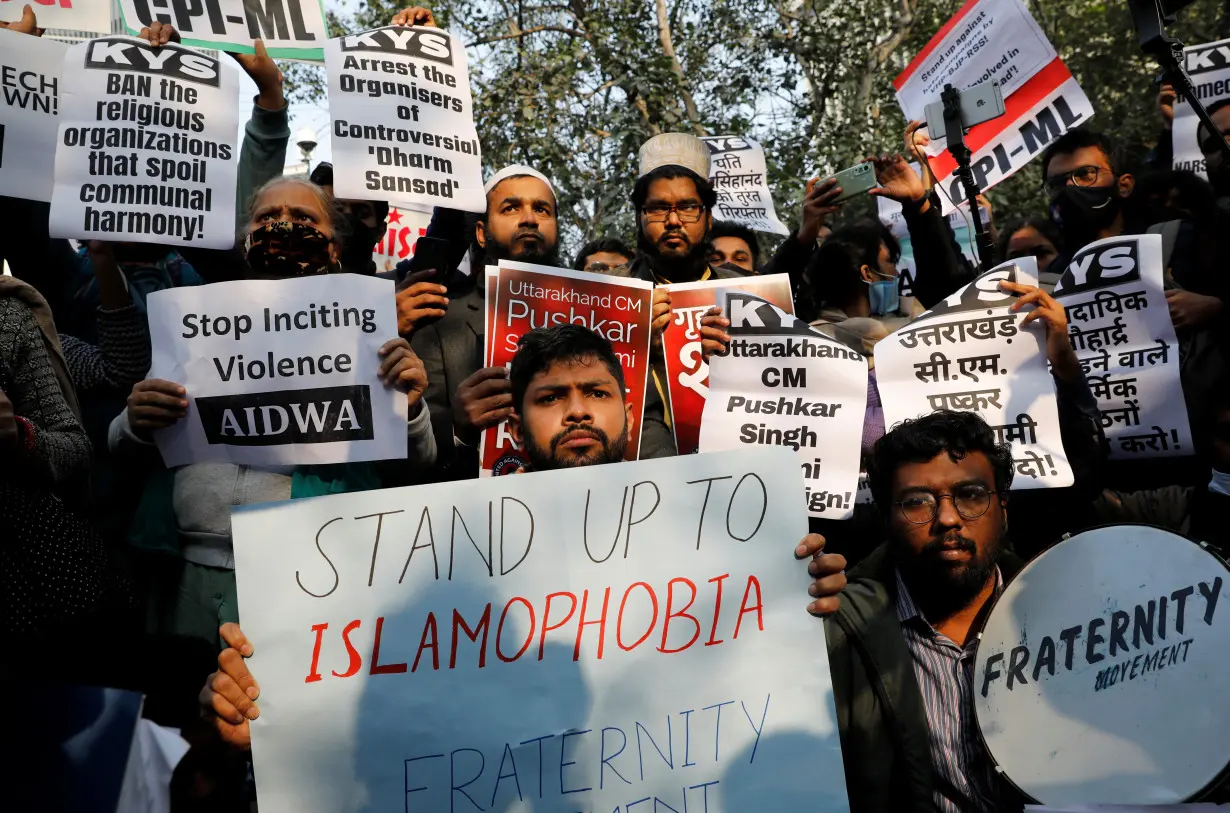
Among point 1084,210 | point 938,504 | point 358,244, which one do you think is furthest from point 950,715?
point 1084,210

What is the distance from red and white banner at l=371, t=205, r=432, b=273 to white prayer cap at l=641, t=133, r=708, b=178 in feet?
7.29

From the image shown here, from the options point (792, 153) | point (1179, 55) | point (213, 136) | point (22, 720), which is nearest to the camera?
point (22, 720)

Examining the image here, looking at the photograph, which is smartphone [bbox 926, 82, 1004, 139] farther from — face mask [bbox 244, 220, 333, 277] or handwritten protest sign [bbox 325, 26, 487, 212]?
face mask [bbox 244, 220, 333, 277]

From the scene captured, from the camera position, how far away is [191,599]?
141 inches

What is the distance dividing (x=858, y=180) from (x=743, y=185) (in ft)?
8.62

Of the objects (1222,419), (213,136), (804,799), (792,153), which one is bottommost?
(804,799)

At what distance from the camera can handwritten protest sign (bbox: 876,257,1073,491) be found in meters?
4.00

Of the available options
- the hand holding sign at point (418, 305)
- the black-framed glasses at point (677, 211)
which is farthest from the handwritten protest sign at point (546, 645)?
the black-framed glasses at point (677, 211)

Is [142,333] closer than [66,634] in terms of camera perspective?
No

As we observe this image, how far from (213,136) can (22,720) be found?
250 cm

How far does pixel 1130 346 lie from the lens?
433cm

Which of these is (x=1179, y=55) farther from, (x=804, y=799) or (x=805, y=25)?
(x=805, y=25)

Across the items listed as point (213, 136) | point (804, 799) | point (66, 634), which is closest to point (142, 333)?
point (213, 136)

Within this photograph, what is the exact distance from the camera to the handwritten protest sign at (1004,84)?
587 cm
